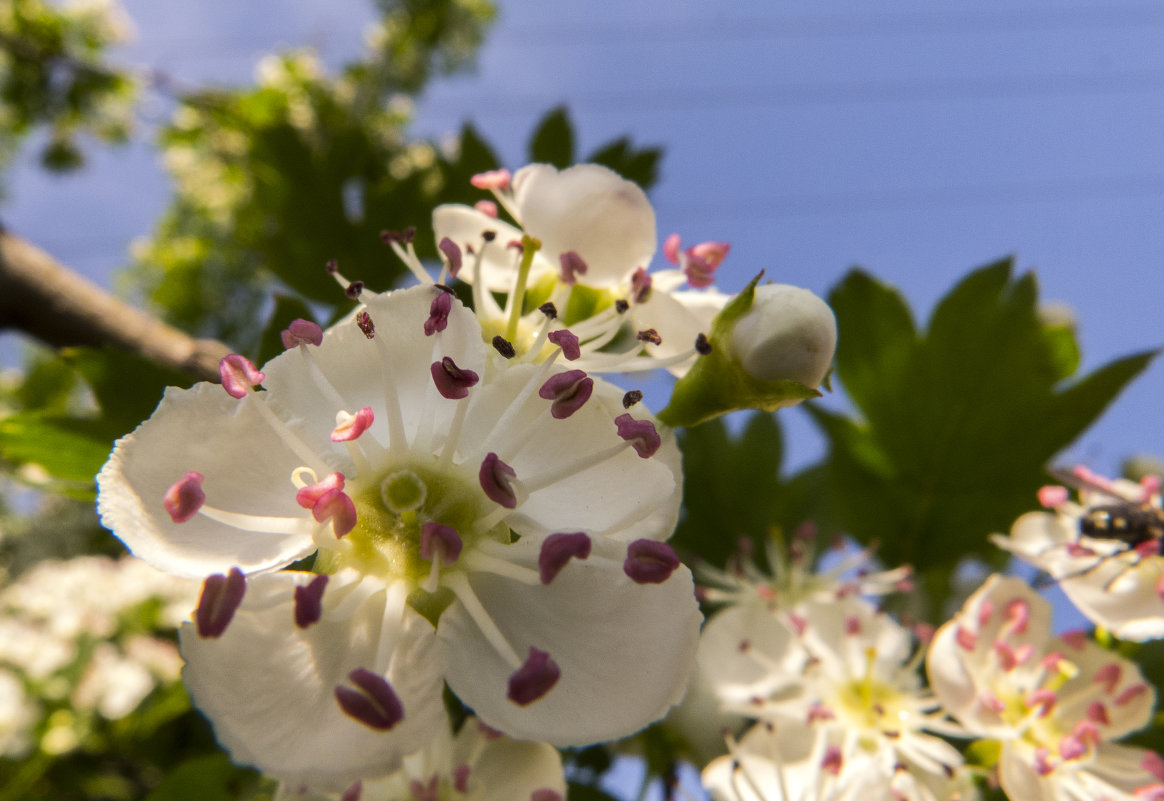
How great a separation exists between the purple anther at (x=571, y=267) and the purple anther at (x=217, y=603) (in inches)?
14.3

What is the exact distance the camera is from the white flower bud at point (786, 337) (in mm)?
590

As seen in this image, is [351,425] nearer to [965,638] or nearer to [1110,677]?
[965,638]

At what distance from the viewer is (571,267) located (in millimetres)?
692

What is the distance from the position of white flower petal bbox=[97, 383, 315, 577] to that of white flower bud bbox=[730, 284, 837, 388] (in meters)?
0.33

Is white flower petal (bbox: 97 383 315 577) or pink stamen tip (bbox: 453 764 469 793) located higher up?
white flower petal (bbox: 97 383 315 577)

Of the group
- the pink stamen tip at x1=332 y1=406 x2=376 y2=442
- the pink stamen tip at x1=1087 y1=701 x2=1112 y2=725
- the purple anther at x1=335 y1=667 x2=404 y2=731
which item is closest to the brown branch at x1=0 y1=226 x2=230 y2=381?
the pink stamen tip at x1=332 y1=406 x2=376 y2=442

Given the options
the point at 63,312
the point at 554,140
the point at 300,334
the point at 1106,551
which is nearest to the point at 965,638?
the point at 1106,551

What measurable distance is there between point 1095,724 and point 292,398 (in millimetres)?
817

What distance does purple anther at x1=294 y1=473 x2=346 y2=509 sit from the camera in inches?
20.4

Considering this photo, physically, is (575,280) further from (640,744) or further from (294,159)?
(294,159)

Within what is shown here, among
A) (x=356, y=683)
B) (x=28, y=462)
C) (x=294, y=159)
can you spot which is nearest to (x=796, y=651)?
(x=356, y=683)

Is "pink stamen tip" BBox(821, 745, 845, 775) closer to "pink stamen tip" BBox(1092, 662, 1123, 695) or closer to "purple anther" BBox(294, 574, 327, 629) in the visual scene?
"pink stamen tip" BBox(1092, 662, 1123, 695)

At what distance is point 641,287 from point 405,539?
288 mm

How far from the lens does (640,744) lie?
39.4 inches
